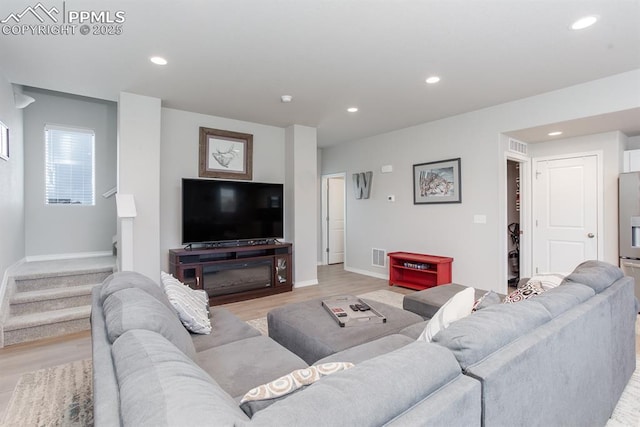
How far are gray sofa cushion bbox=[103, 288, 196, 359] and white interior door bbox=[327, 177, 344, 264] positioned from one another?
5.74 metres

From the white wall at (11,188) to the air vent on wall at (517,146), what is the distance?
5865 millimetres

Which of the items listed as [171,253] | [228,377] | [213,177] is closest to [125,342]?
[228,377]

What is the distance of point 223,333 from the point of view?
80.0 inches

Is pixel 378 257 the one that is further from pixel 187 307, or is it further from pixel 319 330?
pixel 187 307

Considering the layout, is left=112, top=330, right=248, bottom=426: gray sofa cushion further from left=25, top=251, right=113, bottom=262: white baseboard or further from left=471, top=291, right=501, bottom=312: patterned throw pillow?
left=25, top=251, right=113, bottom=262: white baseboard

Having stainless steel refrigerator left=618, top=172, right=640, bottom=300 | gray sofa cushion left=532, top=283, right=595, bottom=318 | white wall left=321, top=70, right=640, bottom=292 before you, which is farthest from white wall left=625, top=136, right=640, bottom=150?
gray sofa cushion left=532, top=283, right=595, bottom=318

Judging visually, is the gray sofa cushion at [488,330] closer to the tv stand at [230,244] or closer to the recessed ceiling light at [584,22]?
the recessed ceiling light at [584,22]

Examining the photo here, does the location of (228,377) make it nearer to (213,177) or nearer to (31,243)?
(213,177)

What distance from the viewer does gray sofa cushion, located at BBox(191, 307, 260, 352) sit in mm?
1911

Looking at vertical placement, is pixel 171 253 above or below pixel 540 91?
below

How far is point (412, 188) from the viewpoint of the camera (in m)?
5.23

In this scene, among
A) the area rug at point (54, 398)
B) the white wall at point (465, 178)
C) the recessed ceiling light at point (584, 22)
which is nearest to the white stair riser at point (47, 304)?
the area rug at point (54, 398)

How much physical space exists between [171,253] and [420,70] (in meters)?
3.62

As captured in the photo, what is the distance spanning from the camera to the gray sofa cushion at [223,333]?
191cm
